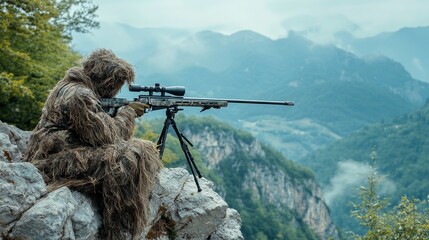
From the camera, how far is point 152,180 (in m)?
6.95

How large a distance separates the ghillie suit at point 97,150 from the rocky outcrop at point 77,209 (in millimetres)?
250

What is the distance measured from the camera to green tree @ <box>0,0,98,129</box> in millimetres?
15430

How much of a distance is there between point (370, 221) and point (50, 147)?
9737 mm

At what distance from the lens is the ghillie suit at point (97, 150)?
6.46 meters

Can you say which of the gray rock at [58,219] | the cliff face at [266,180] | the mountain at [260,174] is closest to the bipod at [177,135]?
the gray rock at [58,219]

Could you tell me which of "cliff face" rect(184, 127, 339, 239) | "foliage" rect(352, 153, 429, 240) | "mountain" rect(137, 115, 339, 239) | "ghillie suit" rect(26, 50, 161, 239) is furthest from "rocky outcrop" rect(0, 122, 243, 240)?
"cliff face" rect(184, 127, 339, 239)

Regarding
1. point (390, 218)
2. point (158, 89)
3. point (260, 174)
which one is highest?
point (158, 89)

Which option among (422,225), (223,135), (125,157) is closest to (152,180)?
(125,157)

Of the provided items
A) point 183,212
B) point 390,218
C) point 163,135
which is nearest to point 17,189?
point 163,135

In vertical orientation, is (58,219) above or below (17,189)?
below

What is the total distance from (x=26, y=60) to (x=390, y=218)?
1163 centimetres

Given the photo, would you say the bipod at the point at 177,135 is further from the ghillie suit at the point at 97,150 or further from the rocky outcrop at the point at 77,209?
the ghillie suit at the point at 97,150

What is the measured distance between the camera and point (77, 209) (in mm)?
6137

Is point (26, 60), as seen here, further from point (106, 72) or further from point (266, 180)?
point (266, 180)
